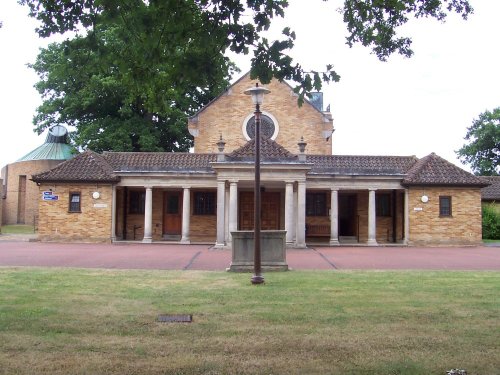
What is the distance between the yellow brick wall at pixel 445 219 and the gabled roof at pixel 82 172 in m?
15.7

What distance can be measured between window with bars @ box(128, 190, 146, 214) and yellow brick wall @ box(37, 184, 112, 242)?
9.15ft

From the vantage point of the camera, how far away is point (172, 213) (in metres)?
29.9

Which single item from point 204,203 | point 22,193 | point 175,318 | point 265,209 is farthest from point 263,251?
point 22,193

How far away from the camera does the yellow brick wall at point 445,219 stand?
89.6 feet

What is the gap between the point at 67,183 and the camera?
2730cm

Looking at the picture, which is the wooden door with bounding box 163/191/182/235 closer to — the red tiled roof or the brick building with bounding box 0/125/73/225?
the red tiled roof

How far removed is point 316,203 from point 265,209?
309 cm

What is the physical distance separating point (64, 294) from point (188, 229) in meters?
17.8

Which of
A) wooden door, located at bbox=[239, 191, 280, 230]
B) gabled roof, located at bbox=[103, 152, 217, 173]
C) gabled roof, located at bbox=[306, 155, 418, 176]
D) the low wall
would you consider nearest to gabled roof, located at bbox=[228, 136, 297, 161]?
gabled roof, located at bbox=[306, 155, 418, 176]

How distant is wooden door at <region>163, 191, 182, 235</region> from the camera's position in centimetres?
2977

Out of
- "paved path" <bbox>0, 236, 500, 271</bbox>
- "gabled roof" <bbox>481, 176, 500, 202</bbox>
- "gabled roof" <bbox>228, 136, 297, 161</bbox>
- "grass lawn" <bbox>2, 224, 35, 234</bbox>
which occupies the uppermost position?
"gabled roof" <bbox>228, 136, 297, 161</bbox>

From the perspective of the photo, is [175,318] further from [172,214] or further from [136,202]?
[136,202]

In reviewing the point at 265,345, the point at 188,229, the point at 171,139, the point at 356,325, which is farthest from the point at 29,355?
the point at 171,139

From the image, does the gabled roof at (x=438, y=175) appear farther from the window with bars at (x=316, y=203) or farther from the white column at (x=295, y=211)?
the white column at (x=295, y=211)
